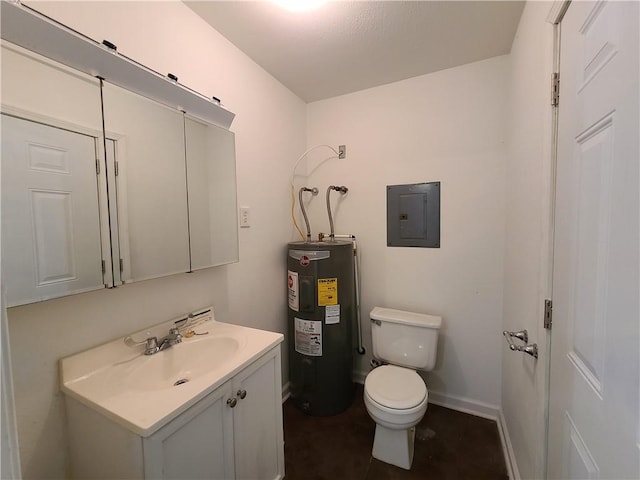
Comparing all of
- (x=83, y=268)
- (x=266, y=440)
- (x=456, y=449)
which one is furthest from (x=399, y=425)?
(x=83, y=268)

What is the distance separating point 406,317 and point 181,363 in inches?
53.7

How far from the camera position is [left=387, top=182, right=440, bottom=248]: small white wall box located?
1.90 m

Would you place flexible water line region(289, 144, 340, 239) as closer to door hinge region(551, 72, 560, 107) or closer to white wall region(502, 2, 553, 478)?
white wall region(502, 2, 553, 478)

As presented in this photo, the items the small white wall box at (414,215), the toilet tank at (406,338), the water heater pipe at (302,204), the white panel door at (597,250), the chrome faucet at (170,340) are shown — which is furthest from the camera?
the water heater pipe at (302,204)

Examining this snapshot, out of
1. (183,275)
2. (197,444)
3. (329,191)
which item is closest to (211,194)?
(183,275)

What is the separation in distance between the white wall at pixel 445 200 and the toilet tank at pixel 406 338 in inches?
7.0

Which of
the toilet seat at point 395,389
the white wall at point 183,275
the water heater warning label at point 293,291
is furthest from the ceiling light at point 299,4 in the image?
the toilet seat at point 395,389

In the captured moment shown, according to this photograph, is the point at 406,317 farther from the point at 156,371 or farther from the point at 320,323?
the point at 156,371

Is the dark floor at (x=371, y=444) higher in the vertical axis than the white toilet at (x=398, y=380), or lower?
lower

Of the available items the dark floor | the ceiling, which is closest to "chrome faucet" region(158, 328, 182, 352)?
the dark floor

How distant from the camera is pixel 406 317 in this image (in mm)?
1849

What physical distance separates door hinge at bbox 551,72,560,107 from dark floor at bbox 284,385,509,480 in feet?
5.82

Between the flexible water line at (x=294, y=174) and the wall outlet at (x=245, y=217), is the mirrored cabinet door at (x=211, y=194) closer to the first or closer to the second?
the wall outlet at (x=245, y=217)

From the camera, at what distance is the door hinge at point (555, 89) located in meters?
0.89
